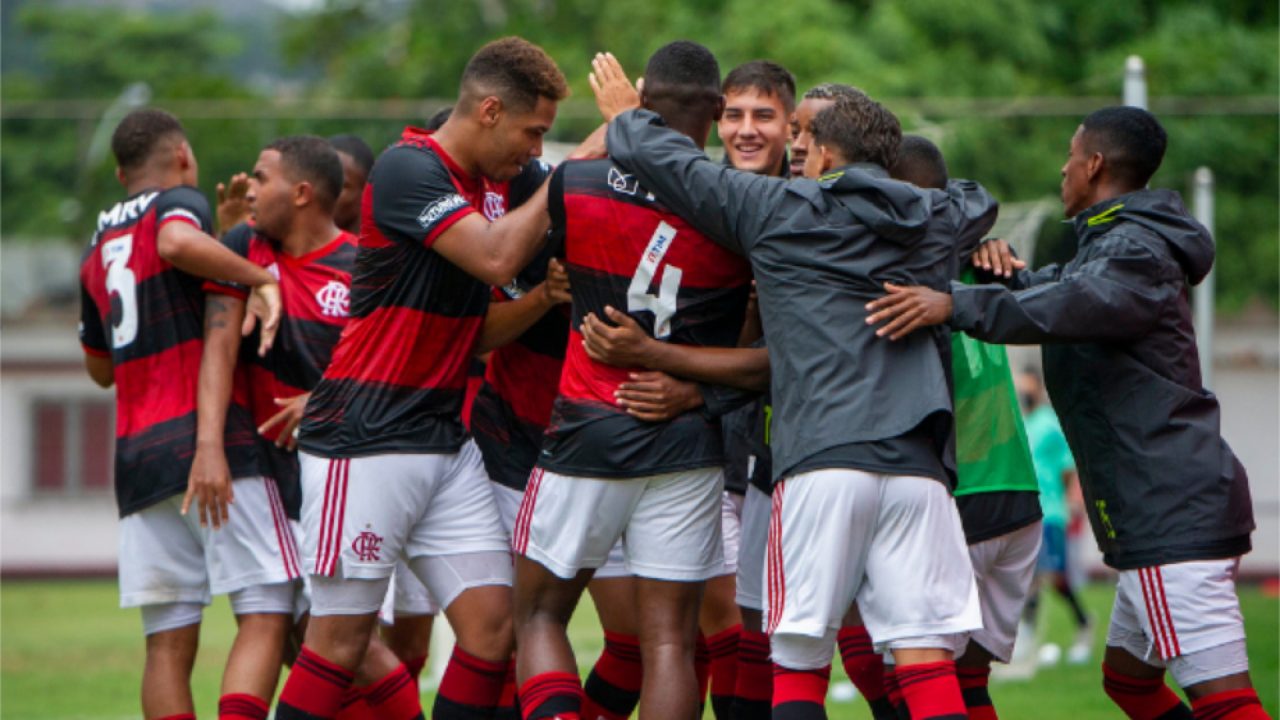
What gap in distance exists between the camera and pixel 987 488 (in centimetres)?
632

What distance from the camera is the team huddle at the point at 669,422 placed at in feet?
18.0

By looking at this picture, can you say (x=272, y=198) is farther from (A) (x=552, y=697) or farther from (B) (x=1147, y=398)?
(B) (x=1147, y=398)

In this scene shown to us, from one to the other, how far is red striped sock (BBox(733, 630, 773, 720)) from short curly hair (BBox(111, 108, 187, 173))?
132 inches

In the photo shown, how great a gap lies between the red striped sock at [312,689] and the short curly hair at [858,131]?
2.67 m

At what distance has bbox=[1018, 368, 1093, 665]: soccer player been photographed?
1463 centimetres

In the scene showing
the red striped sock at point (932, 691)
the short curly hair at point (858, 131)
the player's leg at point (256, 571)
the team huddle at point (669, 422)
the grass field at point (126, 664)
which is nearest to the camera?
the red striped sock at point (932, 691)

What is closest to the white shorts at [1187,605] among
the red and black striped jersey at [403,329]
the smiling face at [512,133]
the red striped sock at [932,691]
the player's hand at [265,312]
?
the red striped sock at [932,691]

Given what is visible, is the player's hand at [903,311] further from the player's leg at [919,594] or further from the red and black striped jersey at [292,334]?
the red and black striped jersey at [292,334]

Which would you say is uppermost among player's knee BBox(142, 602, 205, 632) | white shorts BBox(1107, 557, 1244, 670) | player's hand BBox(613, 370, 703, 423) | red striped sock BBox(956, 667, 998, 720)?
player's hand BBox(613, 370, 703, 423)

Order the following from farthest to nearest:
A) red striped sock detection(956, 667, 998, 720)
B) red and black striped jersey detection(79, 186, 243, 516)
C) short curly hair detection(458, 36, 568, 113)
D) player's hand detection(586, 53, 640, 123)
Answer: red and black striped jersey detection(79, 186, 243, 516) < red striped sock detection(956, 667, 998, 720) < short curly hair detection(458, 36, 568, 113) < player's hand detection(586, 53, 640, 123)

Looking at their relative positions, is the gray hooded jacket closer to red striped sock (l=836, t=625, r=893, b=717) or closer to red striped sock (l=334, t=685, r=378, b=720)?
red striped sock (l=836, t=625, r=893, b=717)

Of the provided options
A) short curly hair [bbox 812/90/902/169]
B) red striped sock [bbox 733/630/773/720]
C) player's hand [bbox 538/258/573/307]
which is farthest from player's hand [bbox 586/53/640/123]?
red striped sock [bbox 733/630/773/720]

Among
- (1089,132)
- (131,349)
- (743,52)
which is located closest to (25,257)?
(743,52)

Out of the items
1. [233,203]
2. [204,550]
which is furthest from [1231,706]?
[233,203]
